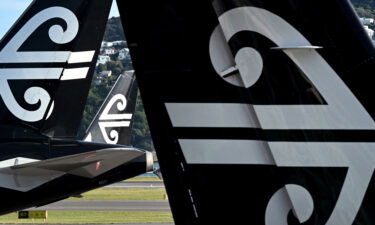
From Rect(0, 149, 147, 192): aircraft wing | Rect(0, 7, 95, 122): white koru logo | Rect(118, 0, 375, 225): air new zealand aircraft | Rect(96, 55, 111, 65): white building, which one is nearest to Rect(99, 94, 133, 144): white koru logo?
Rect(0, 7, 95, 122): white koru logo

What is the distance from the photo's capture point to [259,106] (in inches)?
179

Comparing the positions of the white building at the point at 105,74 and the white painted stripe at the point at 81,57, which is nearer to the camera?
the white painted stripe at the point at 81,57

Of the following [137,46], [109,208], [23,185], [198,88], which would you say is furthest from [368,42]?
[109,208]

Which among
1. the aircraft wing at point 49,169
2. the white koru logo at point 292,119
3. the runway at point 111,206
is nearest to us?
the white koru logo at point 292,119

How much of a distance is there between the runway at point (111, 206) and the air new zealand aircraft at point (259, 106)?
1330 inches

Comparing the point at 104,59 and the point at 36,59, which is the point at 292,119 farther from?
the point at 104,59

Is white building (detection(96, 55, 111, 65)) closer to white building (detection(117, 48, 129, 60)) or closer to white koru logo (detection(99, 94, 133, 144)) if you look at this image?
white building (detection(117, 48, 129, 60))

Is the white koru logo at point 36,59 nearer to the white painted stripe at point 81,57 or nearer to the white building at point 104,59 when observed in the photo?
the white painted stripe at point 81,57

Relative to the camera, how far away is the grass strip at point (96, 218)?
32.5 metres

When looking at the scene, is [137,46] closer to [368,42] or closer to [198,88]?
[198,88]

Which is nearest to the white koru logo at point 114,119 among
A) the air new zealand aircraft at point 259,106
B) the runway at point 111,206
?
the runway at point 111,206

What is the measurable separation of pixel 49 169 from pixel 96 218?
66.2ft

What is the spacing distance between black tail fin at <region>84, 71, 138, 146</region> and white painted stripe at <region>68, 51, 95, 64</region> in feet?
47.8

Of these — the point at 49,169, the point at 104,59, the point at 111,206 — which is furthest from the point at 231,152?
the point at 104,59
